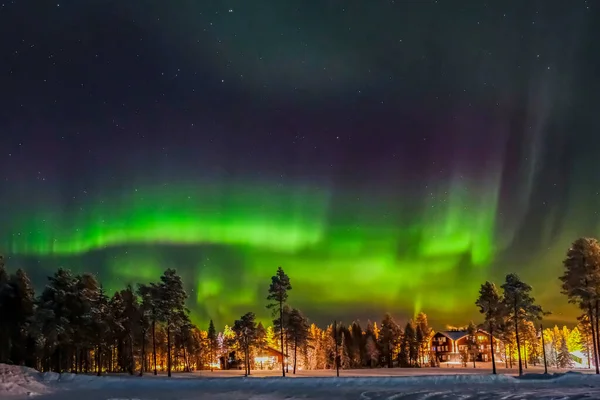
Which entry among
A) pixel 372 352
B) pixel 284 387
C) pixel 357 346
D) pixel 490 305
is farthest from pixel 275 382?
pixel 357 346

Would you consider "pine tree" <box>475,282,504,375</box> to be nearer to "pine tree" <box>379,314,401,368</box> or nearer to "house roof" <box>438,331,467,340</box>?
"pine tree" <box>379,314,401,368</box>

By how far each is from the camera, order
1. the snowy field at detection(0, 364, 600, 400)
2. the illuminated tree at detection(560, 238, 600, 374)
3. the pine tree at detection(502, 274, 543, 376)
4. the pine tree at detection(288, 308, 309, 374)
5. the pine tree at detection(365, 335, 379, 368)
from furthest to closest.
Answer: the pine tree at detection(365, 335, 379, 368) < the pine tree at detection(288, 308, 309, 374) < the pine tree at detection(502, 274, 543, 376) < the illuminated tree at detection(560, 238, 600, 374) < the snowy field at detection(0, 364, 600, 400)

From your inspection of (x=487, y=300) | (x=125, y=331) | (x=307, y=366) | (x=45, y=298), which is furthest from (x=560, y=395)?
(x=307, y=366)

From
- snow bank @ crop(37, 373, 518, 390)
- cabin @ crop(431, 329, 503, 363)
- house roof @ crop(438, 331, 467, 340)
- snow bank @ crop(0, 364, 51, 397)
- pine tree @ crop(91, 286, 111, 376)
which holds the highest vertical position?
pine tree @ crop(91, 286, 111, 376)

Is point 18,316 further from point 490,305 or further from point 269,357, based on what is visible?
point 269,357

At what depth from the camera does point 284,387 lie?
181ft

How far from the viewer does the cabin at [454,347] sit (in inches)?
6417

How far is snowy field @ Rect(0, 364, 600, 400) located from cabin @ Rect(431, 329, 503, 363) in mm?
108160

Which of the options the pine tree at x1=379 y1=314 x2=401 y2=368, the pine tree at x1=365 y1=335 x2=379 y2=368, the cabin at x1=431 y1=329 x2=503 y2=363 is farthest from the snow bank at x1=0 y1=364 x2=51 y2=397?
the cabin at x1=431 y1=329 x2=503 y2=363

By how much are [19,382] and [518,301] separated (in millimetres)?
59837

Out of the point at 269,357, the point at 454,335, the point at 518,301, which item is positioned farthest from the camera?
the point at 454,335

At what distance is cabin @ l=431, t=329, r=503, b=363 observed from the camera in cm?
16300

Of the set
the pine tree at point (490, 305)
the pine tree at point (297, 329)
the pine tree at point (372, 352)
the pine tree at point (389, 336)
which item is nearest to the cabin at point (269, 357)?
the pine tree at point (372, 352)

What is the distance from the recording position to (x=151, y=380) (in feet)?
206
